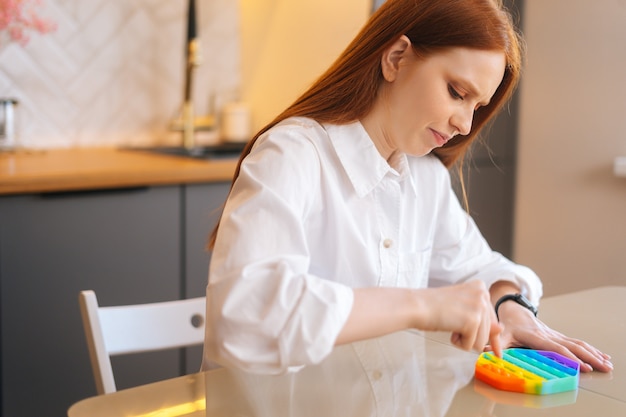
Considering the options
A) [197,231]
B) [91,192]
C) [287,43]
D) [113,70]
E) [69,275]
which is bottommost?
[69,275]

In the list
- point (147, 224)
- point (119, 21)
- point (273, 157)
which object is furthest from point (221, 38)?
point (273, 157)

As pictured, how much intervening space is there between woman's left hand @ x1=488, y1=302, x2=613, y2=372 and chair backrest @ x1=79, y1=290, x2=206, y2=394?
1.84ft

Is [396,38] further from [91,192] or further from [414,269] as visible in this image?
[91,192]

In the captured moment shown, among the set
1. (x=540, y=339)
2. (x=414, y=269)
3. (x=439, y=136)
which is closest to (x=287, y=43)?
(x=414, y=269)

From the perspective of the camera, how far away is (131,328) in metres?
1.41

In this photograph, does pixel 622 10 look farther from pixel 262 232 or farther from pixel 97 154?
pixel 262 232

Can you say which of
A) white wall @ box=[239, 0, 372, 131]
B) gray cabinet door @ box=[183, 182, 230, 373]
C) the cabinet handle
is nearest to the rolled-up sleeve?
the cabinet handle

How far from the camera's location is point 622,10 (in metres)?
2.54

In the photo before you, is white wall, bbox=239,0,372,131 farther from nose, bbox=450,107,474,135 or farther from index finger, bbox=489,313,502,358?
index finger, bbox=489,313,502,358

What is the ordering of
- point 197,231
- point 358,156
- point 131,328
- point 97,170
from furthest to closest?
point 197,231 → point 97,170 → point 131,328 → point 358,156

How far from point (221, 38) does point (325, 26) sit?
19.2 inches

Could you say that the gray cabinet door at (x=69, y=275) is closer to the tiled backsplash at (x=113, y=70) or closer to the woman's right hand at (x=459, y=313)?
the tiled backsplash at (x=113, y=70)

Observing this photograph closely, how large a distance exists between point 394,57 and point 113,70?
180cm

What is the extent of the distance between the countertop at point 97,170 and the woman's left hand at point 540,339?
119 centimetres
